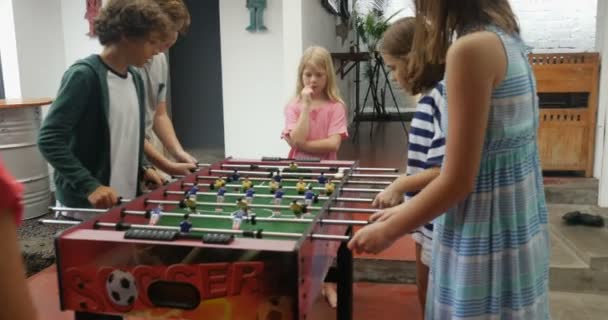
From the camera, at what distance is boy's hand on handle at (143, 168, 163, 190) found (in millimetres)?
2172

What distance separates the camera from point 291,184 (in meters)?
2.03

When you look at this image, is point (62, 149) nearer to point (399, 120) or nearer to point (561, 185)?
point (561, 185)

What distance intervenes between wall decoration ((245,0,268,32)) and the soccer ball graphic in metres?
3.38

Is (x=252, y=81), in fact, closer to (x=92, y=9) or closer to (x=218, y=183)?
(x=92, y=9)

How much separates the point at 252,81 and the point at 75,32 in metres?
1.71

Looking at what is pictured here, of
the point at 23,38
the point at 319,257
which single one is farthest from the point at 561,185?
the point at 23,38

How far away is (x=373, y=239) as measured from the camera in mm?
1227

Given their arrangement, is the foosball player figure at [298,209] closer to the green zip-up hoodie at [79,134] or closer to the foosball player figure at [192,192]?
the foosball player figure at [192,192]

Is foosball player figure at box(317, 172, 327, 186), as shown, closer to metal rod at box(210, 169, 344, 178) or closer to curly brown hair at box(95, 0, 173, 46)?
metal rod at box(210, 169, 344, 178)

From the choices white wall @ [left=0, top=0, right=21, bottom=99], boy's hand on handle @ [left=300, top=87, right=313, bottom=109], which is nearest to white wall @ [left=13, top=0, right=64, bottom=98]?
white wall @ [left=0, top=0, right=21, bottom=99]

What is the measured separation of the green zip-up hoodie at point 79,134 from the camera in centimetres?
175

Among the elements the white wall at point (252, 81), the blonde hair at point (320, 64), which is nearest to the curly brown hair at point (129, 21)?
the blonde hair at point (320, 64)

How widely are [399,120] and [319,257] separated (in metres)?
6.64

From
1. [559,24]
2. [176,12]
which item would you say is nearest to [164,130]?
[176,12]
